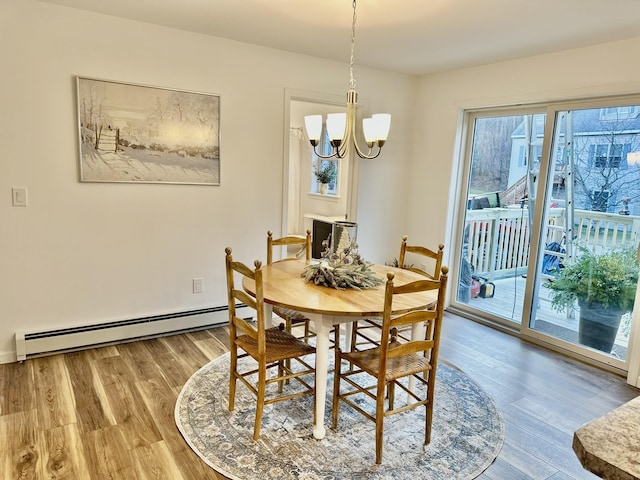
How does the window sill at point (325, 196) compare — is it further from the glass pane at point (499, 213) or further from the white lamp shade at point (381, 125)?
the white lamp shade at point (381, 125)

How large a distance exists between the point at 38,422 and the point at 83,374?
1.91ft

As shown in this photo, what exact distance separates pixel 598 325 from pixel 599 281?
37 cm

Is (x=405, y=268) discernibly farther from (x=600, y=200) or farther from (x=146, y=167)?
(x=146, y=167)

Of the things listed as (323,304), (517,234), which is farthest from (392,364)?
(517,234)

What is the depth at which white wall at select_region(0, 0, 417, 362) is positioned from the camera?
2936mm

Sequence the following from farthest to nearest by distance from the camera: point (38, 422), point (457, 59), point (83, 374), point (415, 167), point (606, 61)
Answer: point (415, 167) → point (457, 59) → point (606, 61) → point (83, 374) → point (38, 422)

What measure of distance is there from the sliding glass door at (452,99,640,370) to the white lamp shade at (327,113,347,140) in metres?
2.22

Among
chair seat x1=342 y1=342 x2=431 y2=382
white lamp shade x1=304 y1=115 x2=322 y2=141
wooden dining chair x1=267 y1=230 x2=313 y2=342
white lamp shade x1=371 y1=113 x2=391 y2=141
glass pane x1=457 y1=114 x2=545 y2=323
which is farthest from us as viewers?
glass pane x1=457 y1=114 x2=545 y2=323

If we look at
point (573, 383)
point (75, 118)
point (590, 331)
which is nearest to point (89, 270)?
point (75, 118)

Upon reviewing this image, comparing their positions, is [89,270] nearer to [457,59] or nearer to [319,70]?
[319,70]

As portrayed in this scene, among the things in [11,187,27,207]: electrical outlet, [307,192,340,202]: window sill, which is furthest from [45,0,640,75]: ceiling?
→ [307,192,340,202]: window sill

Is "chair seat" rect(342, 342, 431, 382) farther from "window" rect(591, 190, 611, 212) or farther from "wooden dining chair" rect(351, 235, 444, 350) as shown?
"window" rect(591, 190, 611, 212)

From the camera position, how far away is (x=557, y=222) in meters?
3.75

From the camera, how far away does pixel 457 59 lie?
12.8 ft
